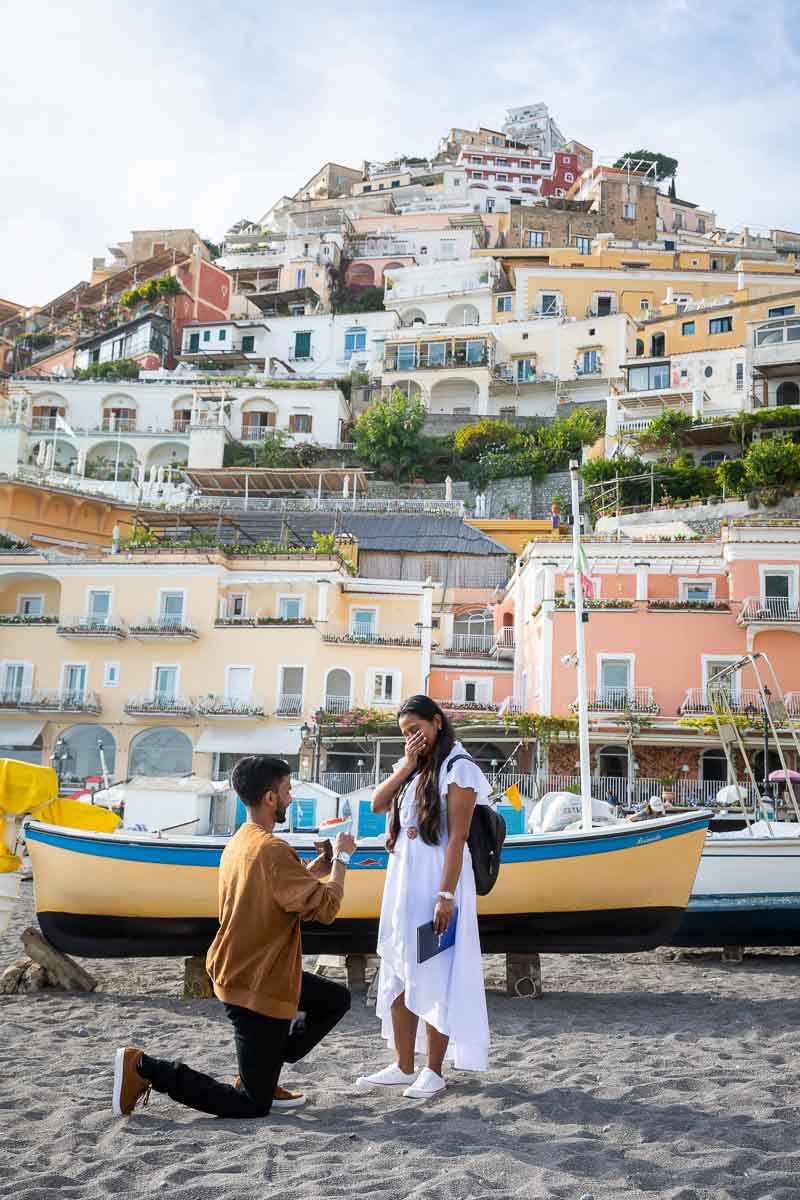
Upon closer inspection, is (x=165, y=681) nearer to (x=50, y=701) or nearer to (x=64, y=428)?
(x=50, y=701)

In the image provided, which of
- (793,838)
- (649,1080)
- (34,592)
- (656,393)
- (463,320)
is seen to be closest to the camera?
(649,1080)

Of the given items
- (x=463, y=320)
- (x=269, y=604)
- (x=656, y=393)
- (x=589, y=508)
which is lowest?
(x=269, y=604)

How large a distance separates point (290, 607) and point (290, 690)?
2807 millimetres

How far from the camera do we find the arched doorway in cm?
3142

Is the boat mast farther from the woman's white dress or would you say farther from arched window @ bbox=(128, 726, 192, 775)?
arched window @ bbox=(128, 726, 192, 775)

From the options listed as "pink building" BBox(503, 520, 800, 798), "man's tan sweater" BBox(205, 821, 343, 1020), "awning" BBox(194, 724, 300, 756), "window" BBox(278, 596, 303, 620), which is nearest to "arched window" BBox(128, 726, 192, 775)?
"awning" BBox(194, 724, 300, 756)

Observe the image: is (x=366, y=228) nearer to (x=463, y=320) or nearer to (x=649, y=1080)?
(x=463, y=320)

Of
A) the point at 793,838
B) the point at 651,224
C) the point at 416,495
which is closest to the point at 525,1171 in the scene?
the point at 793,838

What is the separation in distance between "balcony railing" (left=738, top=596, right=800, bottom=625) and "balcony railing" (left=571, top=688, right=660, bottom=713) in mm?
3055

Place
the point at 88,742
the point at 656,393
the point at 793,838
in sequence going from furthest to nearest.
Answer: the point at 656,393 → the point at 88,742 → the point at 793,838

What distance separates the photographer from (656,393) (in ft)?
150

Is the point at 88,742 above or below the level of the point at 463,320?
below

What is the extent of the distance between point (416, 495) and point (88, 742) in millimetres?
18929

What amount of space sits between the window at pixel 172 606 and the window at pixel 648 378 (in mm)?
23877
